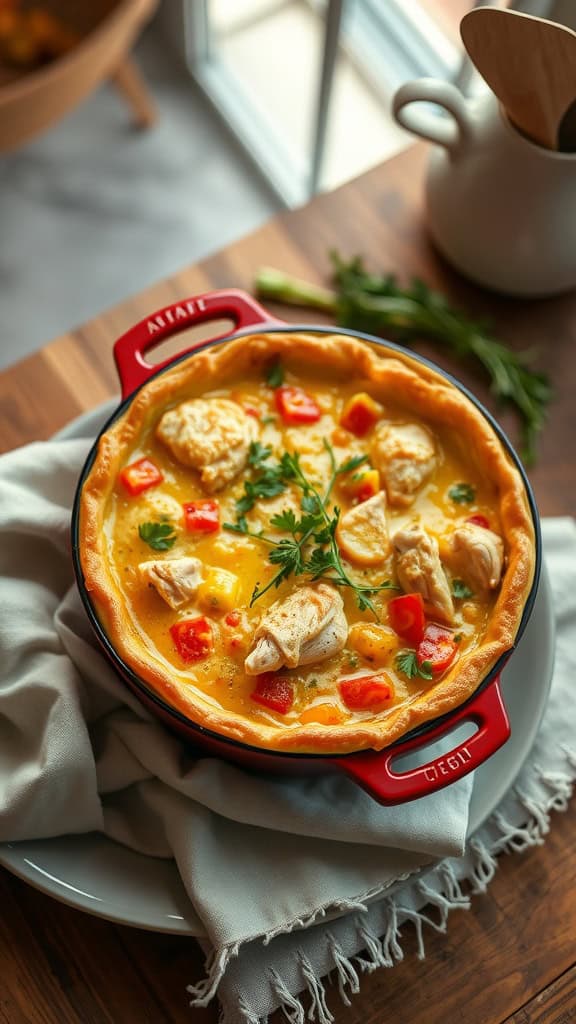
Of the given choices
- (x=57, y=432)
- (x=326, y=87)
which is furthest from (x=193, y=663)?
(x=326, y=87)

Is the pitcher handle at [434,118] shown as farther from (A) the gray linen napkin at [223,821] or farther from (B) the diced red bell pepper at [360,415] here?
(A) the gray linen napkin at [223,821]

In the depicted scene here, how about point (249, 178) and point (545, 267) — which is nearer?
point (545, 267)

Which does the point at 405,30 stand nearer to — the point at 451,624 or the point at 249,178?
the point at 249,178

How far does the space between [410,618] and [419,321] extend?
0.70 metres

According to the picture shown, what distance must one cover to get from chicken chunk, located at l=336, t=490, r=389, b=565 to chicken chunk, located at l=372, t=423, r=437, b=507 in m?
0.06

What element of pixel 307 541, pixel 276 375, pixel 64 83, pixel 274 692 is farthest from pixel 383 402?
pixel 64 83

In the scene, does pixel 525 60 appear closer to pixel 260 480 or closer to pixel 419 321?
pixel 419 321

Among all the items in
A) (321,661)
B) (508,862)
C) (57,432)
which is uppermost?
(57,432)

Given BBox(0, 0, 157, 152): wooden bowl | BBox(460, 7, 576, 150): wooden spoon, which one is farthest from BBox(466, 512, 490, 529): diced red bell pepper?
BBox(0, 0, 157, 152): wooden bowl

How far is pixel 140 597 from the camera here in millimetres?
1507

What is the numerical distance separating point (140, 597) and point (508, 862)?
0.75m

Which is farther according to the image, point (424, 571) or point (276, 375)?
point (276, 375)

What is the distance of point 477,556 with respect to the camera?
1508 mm

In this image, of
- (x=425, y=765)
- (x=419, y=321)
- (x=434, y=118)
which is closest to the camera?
(x=425, y=765)
